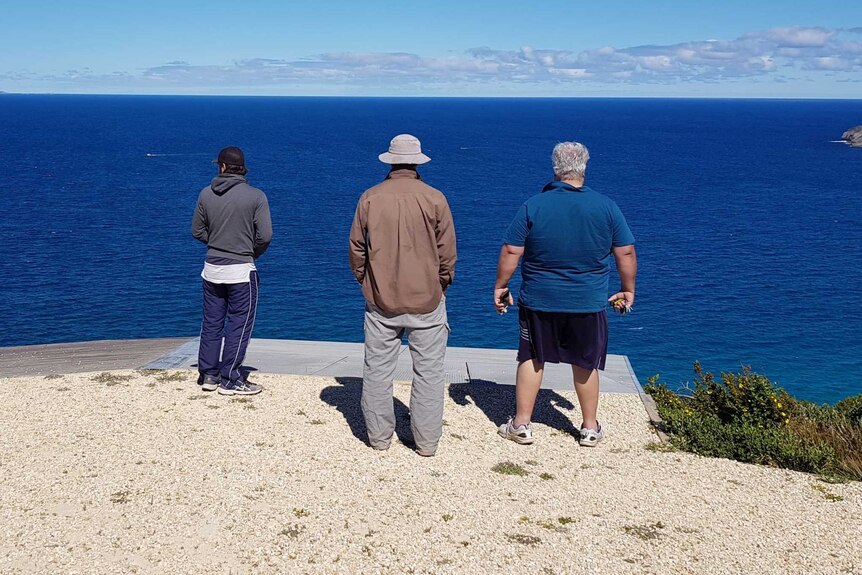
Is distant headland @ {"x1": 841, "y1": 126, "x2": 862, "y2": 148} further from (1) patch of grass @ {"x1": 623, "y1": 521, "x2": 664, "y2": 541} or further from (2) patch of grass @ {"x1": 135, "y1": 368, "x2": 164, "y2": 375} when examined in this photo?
(1) patch of grass @ {"x1": 623, "y1": 521, "x2": 664, "y2": 541}

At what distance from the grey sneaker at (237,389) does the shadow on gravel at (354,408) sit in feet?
1.97

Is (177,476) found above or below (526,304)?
below

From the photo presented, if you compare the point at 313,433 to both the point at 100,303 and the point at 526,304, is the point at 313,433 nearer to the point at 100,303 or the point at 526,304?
the point at 526,304

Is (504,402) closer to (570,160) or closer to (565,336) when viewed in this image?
(565,336)

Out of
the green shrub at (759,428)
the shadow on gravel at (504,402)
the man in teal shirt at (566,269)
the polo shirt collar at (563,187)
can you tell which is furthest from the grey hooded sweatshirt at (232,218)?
the green shrub at (759,428)

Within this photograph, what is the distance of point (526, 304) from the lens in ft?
20.4

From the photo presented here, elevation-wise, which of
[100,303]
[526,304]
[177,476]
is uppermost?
[526,304]

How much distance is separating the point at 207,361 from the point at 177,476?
6.25ft

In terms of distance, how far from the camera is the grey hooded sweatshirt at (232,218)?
6898 millimetres

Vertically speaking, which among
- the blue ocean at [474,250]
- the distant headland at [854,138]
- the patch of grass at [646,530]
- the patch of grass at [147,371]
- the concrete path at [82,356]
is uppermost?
the distant headland at [854,138]

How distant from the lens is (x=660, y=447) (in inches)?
258

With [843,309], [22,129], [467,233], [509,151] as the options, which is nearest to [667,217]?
[467,233]

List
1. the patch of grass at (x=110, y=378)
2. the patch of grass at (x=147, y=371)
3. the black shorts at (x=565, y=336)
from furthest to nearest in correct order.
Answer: the patch of grass at (x=147, y=371) < the patch of grass at (x=110, y=378) < the black shorts at (x=565, y=336)

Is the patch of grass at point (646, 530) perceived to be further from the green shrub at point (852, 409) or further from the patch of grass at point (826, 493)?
the green shrub at point (852, 409)
